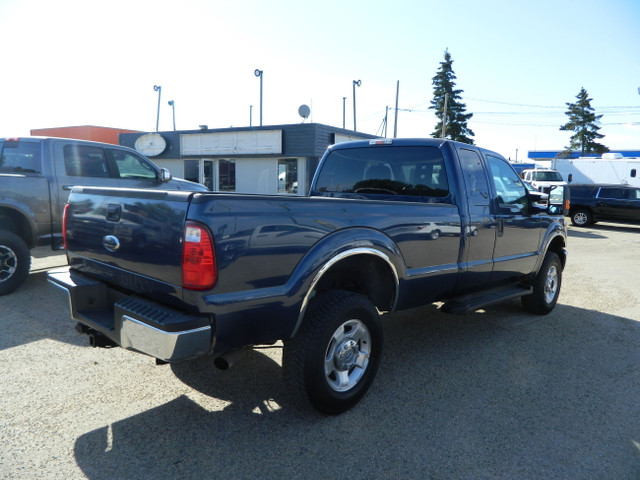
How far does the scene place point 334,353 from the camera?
3172mm

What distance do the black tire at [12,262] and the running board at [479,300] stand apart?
5012 millimetres

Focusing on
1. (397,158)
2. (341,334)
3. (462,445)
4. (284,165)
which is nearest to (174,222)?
(341,334)

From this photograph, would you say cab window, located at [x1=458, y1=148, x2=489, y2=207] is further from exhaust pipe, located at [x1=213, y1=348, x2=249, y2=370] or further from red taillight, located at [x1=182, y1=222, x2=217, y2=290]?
red taillight, located at [x1=182, y1=222, x2=217, y2=290]

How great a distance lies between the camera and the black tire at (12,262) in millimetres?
5727

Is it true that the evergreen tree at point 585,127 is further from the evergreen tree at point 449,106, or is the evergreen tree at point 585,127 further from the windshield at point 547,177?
the windshield at point 547,177

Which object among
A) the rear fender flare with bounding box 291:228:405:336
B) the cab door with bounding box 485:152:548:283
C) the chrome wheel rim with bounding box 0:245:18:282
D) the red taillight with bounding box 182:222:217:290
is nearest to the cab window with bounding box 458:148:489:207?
the cab door with bounding box 485:152:548:283

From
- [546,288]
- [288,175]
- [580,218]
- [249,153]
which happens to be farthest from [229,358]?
[249,153]

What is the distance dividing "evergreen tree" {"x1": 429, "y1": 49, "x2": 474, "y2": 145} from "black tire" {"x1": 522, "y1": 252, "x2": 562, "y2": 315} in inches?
1617

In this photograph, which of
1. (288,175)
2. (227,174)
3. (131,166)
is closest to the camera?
(131,166)

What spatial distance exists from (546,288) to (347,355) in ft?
11.8

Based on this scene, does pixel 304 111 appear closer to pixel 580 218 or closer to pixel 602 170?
pixel 580 218

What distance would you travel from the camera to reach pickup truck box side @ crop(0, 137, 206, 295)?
19.0ft

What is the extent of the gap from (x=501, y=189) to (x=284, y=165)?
59.7 feet

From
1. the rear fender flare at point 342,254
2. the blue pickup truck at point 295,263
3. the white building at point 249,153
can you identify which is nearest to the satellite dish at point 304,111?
the white building at point 249,153
